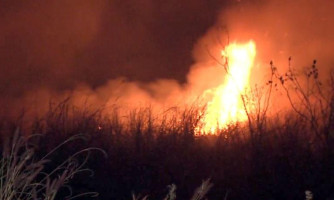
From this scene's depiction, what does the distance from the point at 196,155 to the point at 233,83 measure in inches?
229

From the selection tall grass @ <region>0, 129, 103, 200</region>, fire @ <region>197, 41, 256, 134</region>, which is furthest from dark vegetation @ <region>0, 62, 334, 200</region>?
fire @ <region>197, 41, 256, 134</region>

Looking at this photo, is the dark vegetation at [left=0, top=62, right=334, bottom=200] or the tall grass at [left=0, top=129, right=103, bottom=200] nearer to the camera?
the tall grass at [left=0, top=129, right=103, bottom=200]

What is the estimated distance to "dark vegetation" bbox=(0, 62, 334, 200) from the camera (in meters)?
8.24

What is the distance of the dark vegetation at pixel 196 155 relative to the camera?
8242 millimetres

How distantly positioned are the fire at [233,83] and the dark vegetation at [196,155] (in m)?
1.68

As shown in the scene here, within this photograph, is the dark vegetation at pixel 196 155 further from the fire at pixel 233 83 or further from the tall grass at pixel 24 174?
the fire at pixel 233 83

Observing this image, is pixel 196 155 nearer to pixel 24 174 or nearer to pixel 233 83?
pixel 24 174

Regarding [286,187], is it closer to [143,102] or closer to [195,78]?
[143,102]

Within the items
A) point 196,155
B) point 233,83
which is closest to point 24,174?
point 196,155

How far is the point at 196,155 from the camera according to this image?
896cm

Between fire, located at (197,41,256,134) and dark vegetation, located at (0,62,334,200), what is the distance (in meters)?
1.68

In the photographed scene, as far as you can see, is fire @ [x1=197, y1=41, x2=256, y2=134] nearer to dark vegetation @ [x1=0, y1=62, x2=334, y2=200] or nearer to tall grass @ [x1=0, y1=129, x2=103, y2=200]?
dark vegetation @ [x1=0, y1=62, x2=334, y2=200]

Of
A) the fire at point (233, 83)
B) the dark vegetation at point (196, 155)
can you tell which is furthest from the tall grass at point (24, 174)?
the fire at point (233, 83)

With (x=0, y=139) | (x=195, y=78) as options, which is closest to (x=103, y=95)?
(x=195, y=78)
